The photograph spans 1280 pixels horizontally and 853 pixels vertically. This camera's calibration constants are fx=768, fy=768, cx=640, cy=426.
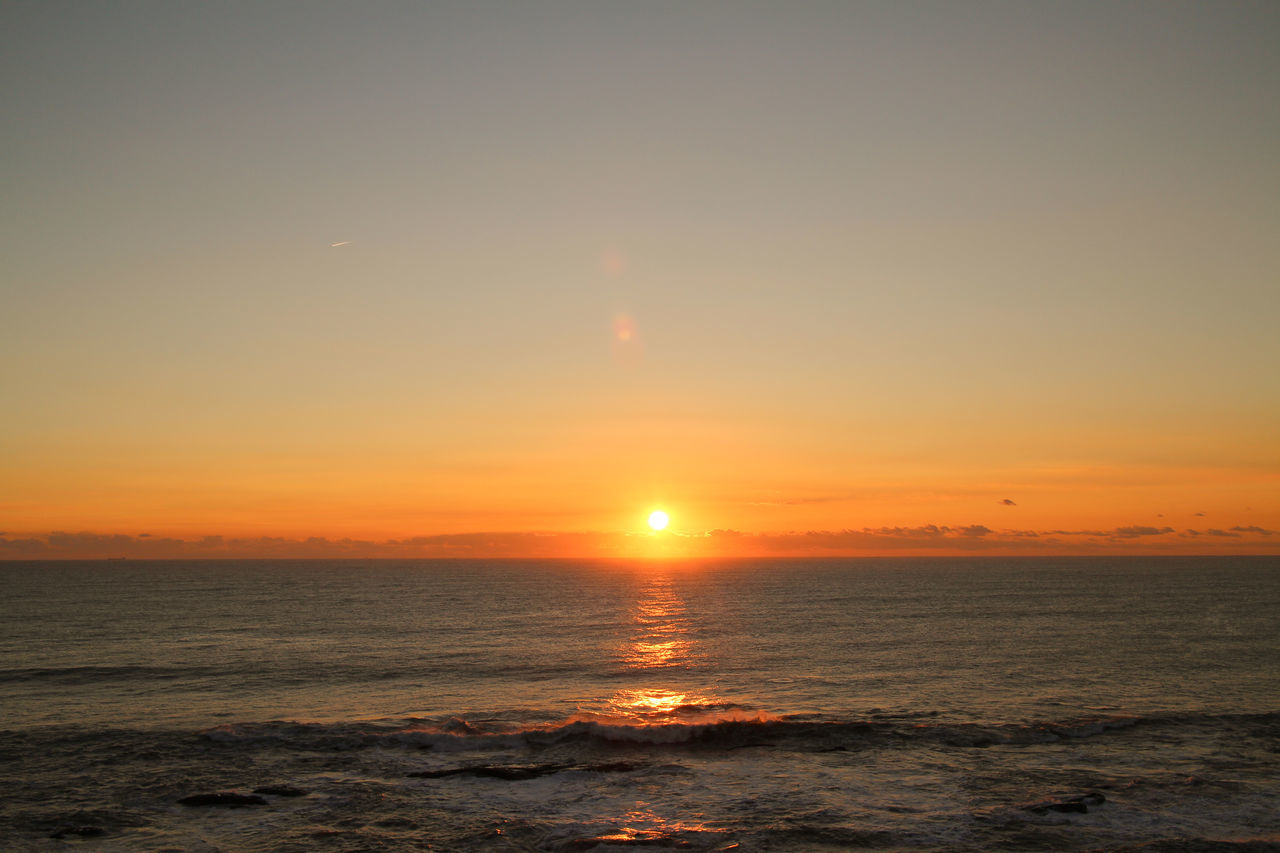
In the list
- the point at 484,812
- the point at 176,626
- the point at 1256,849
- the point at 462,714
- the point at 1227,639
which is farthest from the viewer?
the point at 176,626

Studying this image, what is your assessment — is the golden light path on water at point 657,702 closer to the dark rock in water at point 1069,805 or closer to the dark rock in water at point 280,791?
the dark rock in water at point 1069,805

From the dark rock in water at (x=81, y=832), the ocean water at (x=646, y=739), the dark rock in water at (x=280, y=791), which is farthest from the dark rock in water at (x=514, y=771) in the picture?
the dark rock in water at (x=81, y=832)

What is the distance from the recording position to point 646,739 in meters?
33.8

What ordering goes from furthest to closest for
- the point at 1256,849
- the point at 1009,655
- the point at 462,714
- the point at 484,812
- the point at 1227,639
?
the point at 1227,639, the point at 1009,655, the point at 462,714, the point at 484,812, the point at 1256,849

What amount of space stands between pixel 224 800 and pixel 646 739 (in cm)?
1640

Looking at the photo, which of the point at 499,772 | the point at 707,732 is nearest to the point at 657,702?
the point at 707,732

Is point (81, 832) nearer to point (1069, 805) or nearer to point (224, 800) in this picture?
point (224, 800)

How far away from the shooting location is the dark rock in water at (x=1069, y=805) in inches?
952

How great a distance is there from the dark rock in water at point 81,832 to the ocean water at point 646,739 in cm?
8

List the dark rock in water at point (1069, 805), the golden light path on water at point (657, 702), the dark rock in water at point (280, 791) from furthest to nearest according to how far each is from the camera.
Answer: the dark rock in water at point (280, 791), the dark rock in water at point (1069, 805), the golden light path on water at point (657, 702)

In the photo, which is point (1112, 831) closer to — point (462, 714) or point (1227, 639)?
point (462, 714)

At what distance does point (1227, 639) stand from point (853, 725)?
48.5m

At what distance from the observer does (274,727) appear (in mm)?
34875

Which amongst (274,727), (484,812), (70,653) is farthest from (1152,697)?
(70,653)
